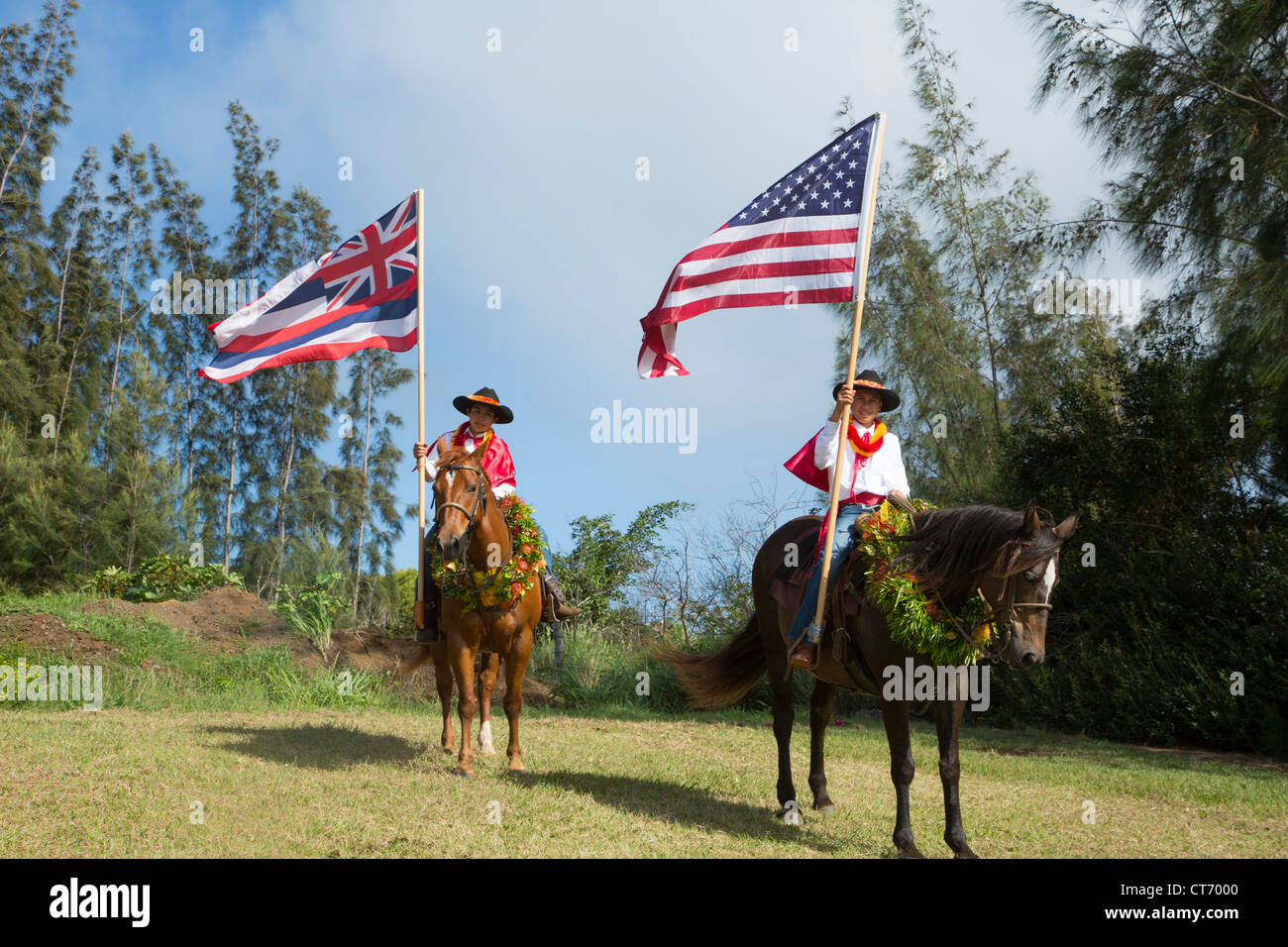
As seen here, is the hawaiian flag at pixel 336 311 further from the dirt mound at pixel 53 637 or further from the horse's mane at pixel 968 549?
the dirt mound at pixel 53 637

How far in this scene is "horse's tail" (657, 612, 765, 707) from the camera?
732 centimetres

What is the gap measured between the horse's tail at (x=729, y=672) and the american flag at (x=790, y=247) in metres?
2.15

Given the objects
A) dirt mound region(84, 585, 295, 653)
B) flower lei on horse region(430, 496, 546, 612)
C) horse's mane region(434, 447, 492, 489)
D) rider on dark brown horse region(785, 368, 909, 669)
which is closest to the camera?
rider on dark brown horse region(785, 368, 909, 669)

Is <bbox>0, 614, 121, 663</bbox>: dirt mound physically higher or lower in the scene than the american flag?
lower

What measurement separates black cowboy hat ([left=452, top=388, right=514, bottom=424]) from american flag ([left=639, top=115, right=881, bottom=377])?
5.27 feet

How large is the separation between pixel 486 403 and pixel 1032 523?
443 cm

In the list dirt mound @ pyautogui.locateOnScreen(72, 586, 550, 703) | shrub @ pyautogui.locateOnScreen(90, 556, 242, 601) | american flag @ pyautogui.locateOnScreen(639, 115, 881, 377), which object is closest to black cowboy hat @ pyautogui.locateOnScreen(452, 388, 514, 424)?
american flag @ pyautogui.locateOnScreen(639, 115, 881, 377)

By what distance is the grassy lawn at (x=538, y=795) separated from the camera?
17.0 ft

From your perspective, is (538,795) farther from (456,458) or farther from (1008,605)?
(1008,605)

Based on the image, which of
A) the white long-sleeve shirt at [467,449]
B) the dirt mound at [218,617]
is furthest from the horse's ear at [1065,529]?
the dirt mound at [218,617]

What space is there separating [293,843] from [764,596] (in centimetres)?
344

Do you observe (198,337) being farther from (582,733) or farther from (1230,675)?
(1230,675)
